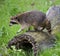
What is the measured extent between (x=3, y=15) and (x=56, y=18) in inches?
98.3

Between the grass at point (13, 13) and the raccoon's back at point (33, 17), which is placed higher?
the raccoon's back at point (33, 17)

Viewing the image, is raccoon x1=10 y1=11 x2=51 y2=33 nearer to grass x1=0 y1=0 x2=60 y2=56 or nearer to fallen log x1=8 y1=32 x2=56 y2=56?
fallen log x1=8 y1=32 x2=56 y2=56

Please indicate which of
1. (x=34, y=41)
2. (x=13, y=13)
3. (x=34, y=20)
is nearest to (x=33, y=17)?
(x=34, y=20)

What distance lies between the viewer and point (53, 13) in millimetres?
9781

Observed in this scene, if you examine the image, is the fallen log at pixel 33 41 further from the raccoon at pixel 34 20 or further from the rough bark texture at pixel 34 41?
the raccoon at pixel 34 20

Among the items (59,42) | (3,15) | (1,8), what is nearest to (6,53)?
(59,42)

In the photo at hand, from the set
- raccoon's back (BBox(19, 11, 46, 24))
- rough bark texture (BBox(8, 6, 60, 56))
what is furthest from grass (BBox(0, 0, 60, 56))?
raccoon's back (BBox(19, 11, 46, 24))

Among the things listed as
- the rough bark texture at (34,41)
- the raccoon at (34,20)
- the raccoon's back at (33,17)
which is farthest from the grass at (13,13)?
the raccoon's back at (33,17)

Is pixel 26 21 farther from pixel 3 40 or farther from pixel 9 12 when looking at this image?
pixel 9 12

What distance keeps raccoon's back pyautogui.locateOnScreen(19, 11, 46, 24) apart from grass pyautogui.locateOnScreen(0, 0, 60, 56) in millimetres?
628

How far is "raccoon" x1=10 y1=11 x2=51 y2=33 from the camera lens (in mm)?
8914

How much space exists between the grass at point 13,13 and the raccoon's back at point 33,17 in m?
0.63

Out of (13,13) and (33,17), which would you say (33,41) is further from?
(13,13)

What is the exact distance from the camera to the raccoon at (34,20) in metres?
8.91
